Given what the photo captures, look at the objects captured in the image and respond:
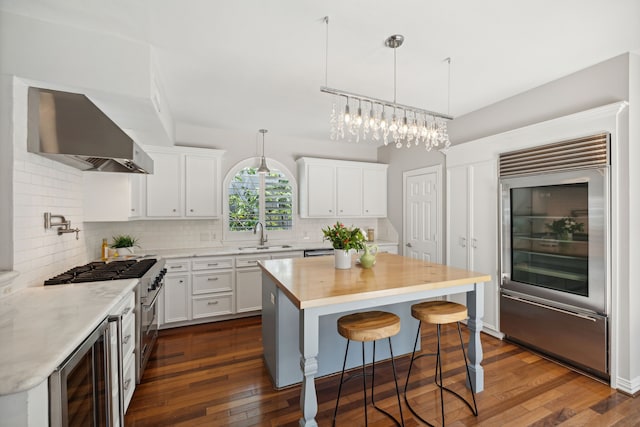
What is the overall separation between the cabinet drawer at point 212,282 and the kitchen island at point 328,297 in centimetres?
134

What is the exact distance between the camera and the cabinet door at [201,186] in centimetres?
399

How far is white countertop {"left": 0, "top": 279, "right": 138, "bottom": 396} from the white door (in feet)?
12.2

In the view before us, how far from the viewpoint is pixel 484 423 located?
1961 mm

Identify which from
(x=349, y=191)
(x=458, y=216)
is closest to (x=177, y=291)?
(x=349, y=191)

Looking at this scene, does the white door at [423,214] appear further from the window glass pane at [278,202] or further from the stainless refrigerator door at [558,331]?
the window glass pane at [278,202]

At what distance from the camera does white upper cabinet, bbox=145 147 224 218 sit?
3801mm

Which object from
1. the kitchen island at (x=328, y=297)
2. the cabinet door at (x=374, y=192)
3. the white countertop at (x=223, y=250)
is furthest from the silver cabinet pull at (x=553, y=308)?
the cabinet door at (x=374, y=192)

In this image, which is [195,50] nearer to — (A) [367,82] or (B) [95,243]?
(A) [367,82]

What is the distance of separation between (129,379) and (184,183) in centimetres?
248

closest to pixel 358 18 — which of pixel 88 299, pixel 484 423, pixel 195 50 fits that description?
pixel 195 50

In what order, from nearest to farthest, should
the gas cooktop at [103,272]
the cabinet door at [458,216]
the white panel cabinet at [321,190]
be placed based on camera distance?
the gas cooktop at [103,272] → the cabinet door at [458,216] → the white panel cabinet at [321,190]

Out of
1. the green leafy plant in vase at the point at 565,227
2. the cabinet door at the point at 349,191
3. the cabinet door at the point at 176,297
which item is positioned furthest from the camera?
the cabinet door at the point at 349,191

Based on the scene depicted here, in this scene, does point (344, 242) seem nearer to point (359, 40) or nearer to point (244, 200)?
point (359, 40)

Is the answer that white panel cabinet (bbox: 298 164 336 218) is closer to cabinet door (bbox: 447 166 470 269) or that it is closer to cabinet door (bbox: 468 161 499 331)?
cabinet door (bbox: 447 166 470 269)
